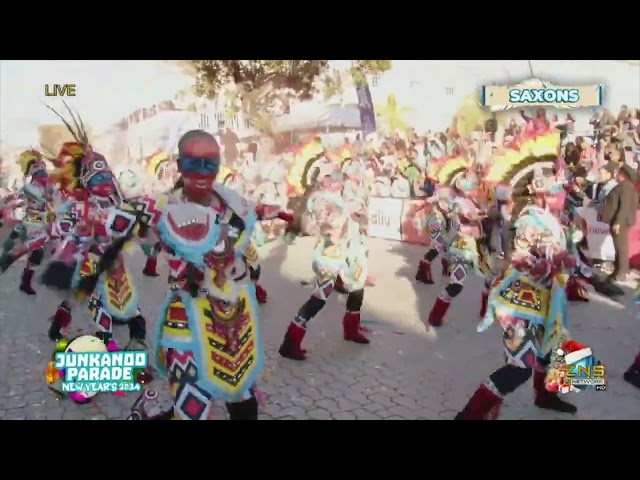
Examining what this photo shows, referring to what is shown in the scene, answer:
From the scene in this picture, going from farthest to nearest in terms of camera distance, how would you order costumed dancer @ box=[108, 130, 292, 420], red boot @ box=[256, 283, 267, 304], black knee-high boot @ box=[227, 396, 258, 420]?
red boot @ box=[256, 283, 267, 304] → black knee-high boot @ box=[227, 396, 258, 420] → costumed dancer @ box=[108, 130, 292, 420]

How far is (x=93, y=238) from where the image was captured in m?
3.63

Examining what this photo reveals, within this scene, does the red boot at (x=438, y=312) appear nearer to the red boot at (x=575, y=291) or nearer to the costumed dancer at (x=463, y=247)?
the costumed dancer at (x=463, y=247)

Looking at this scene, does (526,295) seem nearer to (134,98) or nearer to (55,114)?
(134,98)

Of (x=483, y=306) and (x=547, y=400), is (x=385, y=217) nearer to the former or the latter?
(x=483, y=306)

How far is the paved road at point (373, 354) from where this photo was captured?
3.60m

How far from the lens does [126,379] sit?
3.59 metres

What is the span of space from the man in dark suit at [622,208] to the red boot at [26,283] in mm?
3259

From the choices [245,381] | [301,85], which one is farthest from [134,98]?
[245,381]

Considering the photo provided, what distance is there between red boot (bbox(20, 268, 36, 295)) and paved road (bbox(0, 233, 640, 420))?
39mm

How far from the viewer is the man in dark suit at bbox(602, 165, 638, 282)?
3.75m

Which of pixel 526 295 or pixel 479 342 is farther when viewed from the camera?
pixel 479 342

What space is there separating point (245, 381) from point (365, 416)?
86cm

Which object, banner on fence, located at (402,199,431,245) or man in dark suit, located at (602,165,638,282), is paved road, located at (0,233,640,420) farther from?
man in dark suit, located at (602,165,638,282)

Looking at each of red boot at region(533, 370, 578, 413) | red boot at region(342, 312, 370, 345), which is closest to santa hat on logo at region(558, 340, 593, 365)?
red boot at region(533, 370, 578, 413)
